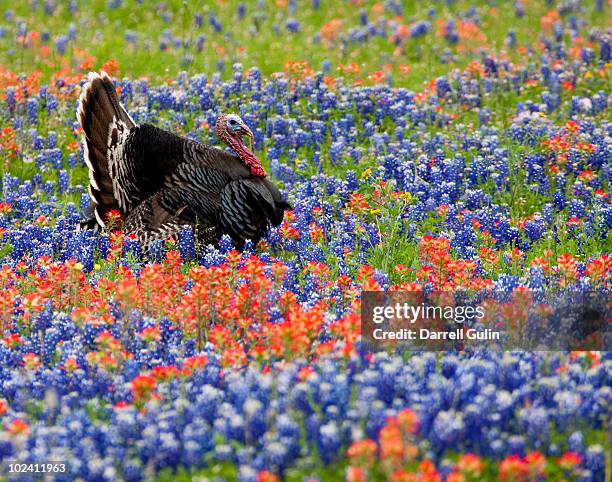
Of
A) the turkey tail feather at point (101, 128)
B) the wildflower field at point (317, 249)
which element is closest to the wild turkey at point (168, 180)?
the turkey tail feather at point (101, 128)

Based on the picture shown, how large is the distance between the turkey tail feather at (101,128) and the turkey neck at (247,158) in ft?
3.15

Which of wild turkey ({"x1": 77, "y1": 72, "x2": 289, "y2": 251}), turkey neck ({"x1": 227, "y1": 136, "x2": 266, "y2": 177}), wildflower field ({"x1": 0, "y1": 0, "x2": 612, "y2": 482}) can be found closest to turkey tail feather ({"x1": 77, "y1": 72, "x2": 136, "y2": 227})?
wild turkey ({"x1": 77, "y1": 72, "x2": 289, "y2": 251})

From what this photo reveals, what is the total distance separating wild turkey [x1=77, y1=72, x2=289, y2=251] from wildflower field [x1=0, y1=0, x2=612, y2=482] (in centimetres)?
23

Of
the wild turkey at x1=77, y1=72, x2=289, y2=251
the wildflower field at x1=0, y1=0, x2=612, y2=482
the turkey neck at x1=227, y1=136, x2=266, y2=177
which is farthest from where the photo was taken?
the turkey neck at x1=227, y1=136, x2=266, y2=177

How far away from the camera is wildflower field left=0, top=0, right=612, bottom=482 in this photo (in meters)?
5.54

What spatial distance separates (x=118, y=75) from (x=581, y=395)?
34.0 feet

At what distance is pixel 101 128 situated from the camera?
973 centimetres

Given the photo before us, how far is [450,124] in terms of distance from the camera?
1299 centimetres

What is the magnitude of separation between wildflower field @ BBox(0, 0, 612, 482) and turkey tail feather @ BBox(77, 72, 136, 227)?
1.75 ft

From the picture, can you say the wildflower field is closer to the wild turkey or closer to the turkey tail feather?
the wild turkey

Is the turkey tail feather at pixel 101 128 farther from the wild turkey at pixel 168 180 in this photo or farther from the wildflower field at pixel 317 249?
the wildflower field at pixel 317 249

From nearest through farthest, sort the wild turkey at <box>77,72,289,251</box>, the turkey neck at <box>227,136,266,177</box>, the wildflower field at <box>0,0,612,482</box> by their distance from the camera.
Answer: the wildflower field at <box>0,0,612,482</box> < the wild turkey at <box>77,72,289,251</box> < the turkey neck at <box>227,136,266,177</box>

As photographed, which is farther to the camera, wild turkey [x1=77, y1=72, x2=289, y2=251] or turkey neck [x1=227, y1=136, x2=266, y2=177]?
turkey neck [x1=227, y1=136, x2=266, y2=177]

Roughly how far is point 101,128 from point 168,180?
0.81m
